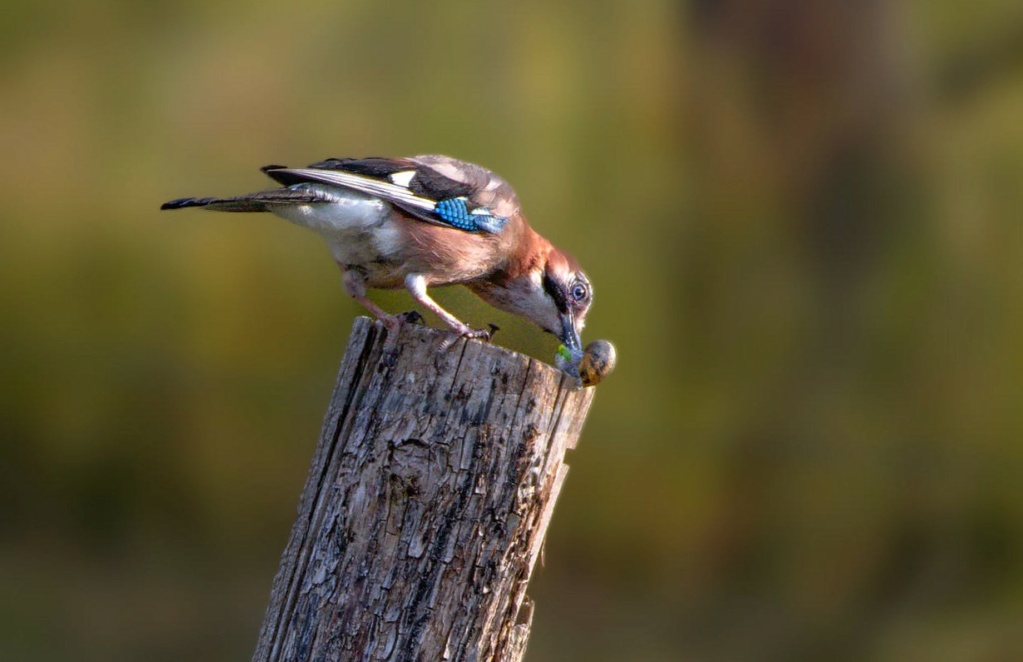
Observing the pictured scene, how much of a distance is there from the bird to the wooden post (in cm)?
54

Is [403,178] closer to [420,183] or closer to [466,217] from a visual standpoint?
[420,183]

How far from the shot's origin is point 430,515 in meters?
2.28

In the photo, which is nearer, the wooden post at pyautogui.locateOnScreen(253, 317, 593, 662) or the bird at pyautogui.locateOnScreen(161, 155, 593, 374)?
the wooden post at pyautogui.locateOnScreen(253, 317, 593, 662)

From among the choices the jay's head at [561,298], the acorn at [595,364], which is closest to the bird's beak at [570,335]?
the jay's head at [561,298]

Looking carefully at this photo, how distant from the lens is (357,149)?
5031mm

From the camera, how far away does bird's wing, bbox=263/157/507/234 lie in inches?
124

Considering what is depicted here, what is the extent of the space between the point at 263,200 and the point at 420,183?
0.52 m

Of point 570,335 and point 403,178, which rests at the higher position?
point 403,178

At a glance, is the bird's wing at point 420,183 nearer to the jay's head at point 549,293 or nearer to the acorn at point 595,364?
the jay's head at point 549,293

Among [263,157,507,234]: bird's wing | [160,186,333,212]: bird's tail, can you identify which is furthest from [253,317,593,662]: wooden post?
[263,157,507,234]: bird's wing

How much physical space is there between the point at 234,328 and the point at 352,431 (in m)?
2.83

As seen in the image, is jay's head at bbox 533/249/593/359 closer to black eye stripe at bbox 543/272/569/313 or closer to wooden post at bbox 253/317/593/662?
black eye stripe at bbox 543/272/569/313

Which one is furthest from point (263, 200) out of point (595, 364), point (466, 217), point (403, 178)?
point (595, 364)

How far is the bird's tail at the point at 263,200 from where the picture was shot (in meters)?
2.89
